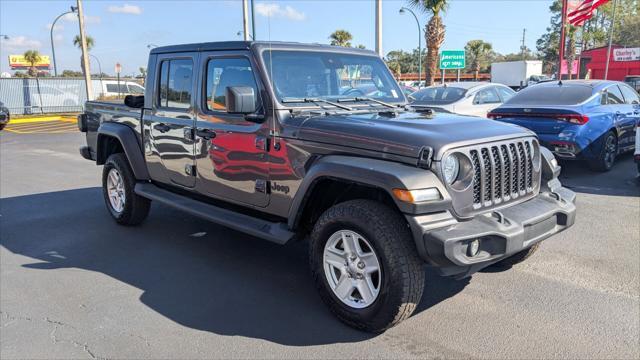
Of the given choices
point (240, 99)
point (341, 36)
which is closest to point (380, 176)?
point (240, 99)

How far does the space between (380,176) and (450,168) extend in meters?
0.49

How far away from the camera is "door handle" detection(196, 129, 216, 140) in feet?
14.6

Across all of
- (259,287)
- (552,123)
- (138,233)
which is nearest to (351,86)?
(259,287)

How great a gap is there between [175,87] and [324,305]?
2.67 meters

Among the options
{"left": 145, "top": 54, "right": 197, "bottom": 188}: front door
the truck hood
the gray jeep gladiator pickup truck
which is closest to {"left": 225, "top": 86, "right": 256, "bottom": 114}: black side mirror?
the gray jeep gladiator pickup truck

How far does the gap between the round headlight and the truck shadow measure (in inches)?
42.3

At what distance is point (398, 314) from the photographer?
3215 mm

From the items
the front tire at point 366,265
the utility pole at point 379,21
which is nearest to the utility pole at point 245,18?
the utility pole at point 379,21

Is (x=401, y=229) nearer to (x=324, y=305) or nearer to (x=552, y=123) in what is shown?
(x=324, y=305)

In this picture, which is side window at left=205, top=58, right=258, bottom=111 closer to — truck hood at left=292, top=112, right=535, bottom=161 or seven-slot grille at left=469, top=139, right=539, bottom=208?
truck hood at left=292, top=112, right=535, bottom=161

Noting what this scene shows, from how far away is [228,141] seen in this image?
429 cm

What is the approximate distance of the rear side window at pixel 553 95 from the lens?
8.43 metres

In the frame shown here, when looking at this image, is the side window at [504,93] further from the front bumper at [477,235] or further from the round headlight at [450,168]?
the round headlight at [450,168]

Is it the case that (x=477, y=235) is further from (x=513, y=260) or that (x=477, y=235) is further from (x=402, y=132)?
(x=513, y=260)
